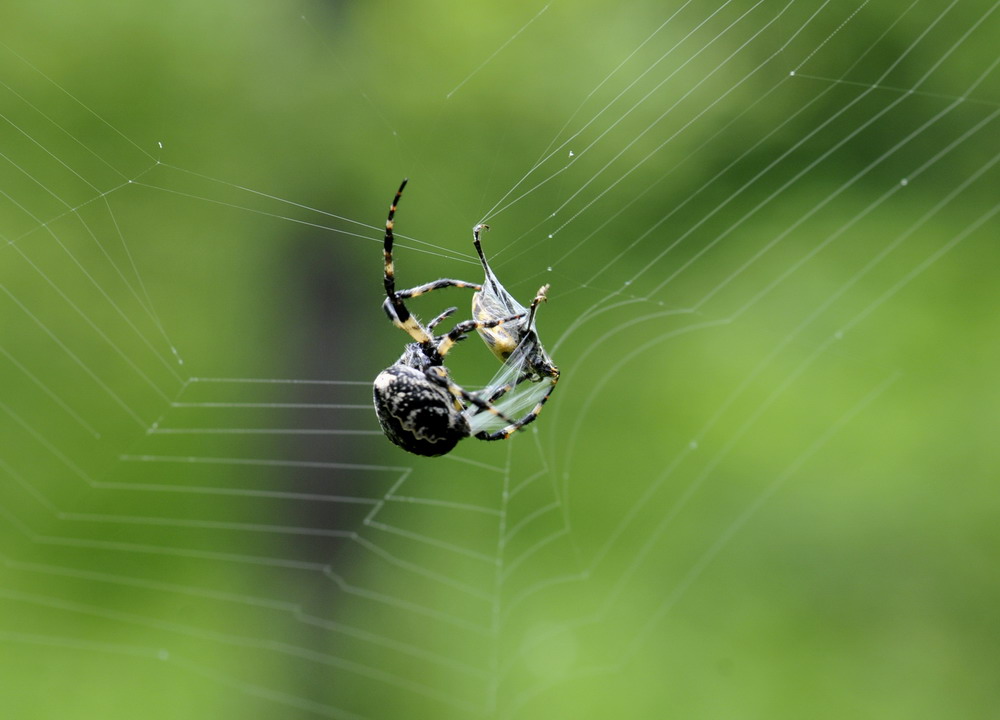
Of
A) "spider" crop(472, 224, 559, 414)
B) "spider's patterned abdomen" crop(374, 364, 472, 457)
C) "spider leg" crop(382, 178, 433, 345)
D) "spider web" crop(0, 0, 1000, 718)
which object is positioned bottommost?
"spider's patterned abdomen" crop(374, 364, 472, 457)

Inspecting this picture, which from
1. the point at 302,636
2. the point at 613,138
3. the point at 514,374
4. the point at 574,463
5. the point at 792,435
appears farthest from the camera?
the point at 302,636

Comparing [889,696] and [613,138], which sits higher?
[613,138]

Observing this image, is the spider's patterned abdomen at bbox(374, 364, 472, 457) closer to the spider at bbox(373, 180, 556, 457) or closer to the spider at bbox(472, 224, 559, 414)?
the spider at bbox(373, 180, 556, 457)

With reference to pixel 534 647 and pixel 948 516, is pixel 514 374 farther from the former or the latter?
pixel 948 516

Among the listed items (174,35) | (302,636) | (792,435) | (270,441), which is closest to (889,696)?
(792,435)

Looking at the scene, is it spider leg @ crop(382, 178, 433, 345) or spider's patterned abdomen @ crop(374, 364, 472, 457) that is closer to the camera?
spider leg @ crop(382, 178, 433, 345)

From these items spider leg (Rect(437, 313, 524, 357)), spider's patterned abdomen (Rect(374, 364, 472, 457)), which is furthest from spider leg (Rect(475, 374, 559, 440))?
spider leg (Rect(437, 313, 524, 357))
